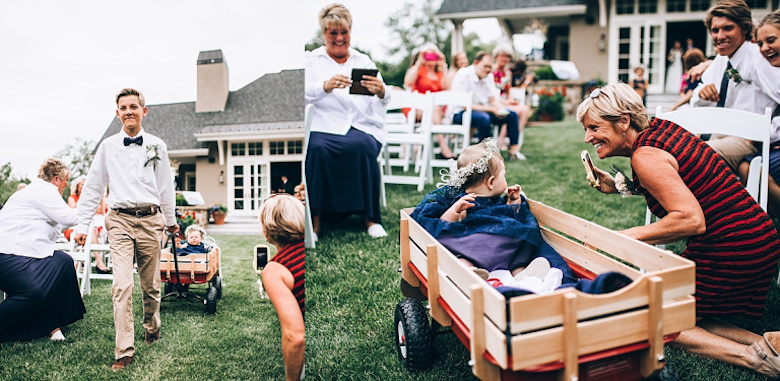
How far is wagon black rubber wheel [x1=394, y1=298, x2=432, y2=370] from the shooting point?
264 centimetres

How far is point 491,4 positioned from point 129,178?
11.2 metres

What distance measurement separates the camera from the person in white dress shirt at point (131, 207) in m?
2.57

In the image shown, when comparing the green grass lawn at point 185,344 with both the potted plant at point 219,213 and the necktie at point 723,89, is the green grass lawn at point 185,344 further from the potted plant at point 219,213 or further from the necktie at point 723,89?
the necktie at point 723,89

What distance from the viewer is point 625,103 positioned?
2.49 metres

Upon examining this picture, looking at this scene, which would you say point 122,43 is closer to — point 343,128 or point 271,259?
point 271,259

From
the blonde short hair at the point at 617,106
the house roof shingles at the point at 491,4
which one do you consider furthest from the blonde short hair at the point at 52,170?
the house roof shingles at the point at 491,4

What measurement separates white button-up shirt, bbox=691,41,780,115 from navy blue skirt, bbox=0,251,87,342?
12.7 feet

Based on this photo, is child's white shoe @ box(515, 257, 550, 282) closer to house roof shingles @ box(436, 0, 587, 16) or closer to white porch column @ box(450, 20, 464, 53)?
white porch column @ box(450, 20, 464, 53)

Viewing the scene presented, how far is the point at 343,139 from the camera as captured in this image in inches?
155

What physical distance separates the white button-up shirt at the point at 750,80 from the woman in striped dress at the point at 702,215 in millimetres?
1094

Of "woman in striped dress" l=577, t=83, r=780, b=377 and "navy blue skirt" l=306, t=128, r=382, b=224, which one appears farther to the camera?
"navy blue skirt" l=306, t=128, r=382, b=224

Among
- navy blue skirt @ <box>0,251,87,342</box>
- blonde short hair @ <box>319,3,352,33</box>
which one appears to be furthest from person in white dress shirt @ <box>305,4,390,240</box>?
navy blue skirt @ <box>0,251,87,342</box>

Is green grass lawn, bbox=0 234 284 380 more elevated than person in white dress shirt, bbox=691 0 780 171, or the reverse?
person in white dress shirt, bbox=691 0 780 171

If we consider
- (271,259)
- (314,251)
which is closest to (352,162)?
(314,251)
